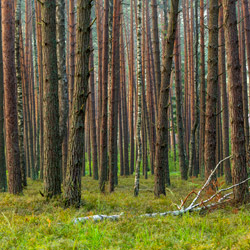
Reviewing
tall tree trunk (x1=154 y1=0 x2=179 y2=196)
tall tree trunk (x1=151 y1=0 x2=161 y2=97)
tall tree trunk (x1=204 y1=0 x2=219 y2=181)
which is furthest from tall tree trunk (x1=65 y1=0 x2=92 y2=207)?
tall tree trunk (x1=151 y1=0 x2=161 y2=97)

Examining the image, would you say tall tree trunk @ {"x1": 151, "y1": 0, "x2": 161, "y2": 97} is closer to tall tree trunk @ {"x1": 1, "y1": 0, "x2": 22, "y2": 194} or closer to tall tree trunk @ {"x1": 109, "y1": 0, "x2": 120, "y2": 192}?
tall tree trunk @ {"x1": 109, "y1": 0, "x2": 120, "y2": 192}

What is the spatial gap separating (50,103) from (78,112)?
3.67 feet

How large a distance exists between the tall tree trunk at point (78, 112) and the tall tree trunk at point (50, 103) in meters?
0.84

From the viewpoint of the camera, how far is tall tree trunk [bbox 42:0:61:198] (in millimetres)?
6930

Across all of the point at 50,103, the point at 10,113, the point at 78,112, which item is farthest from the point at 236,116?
the point at 10,113

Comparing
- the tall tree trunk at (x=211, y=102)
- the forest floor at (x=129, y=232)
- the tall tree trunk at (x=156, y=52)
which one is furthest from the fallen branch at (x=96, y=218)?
the tall tree trunk at (x=156, y=52)

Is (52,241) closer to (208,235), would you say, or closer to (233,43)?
(208,235)

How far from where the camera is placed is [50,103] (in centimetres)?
701

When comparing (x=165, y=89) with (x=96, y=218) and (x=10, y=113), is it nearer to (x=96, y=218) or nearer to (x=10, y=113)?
(x=96, y=218)

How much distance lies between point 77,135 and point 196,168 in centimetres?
1116

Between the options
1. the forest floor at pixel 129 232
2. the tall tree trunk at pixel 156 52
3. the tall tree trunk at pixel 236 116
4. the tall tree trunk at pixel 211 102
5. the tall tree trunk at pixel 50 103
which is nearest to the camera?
the forest floor at pixel 129 232

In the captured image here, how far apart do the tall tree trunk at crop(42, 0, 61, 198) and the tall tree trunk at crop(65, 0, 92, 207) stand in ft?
2.75

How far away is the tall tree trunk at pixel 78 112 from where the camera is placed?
6207mm

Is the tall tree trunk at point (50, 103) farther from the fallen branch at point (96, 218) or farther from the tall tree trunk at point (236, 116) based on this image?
the tall tree trunk at point (236, 116)
